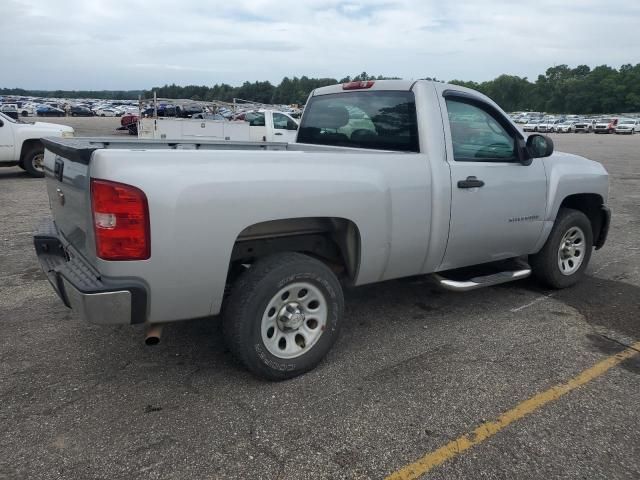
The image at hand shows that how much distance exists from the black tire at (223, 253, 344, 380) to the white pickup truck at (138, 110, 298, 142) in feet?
48.4

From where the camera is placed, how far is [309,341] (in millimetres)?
3295

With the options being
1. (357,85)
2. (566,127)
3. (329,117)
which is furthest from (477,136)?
(566,127)

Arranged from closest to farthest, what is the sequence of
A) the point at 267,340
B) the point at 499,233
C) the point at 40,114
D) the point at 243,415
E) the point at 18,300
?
the point at 243,415 → the point at 267,340 → the point at 499,233 → the point at 18,300 → the point at 40,114

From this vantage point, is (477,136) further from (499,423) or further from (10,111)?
(10,111)

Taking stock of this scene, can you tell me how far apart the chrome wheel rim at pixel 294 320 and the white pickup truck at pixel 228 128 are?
14698 mm

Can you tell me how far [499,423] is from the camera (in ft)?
9.27

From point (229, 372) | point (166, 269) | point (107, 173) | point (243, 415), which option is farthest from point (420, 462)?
point (107, 173)

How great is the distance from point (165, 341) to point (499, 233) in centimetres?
273

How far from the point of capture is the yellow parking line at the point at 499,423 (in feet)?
8.10

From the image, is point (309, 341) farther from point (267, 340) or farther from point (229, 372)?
point (229, 372)

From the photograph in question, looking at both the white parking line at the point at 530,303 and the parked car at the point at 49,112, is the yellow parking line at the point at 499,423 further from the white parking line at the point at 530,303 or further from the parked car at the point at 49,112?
the parked car at the point at 49,112

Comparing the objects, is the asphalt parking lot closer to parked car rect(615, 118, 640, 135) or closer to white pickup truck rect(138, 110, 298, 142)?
white pickup truck rect(138, 110, 298, 142)

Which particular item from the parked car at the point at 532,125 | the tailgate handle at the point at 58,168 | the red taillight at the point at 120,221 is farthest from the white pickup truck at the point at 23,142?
the parked car at the point at 532,125

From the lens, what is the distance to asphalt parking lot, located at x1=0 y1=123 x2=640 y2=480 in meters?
2.50
